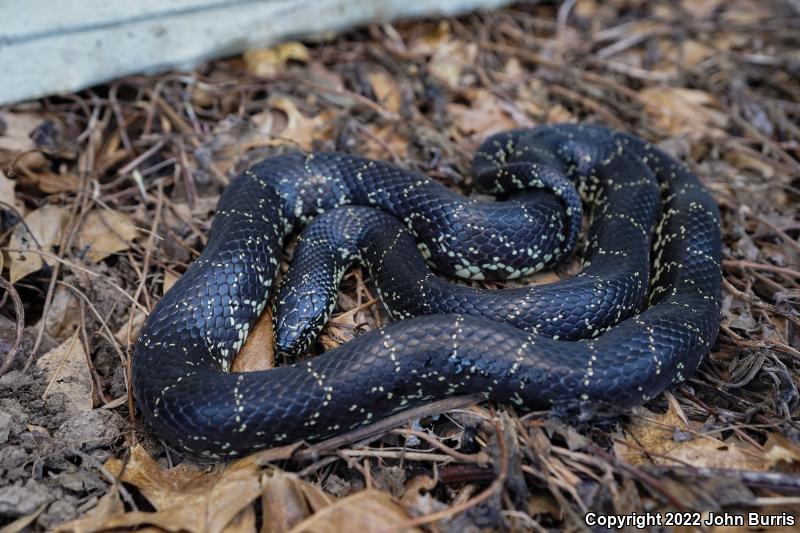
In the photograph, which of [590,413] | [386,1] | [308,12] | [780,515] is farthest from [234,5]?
[780,515]

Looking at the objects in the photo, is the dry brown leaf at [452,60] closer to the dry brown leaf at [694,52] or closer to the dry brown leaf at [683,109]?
the dry brown leaf at [683,109]

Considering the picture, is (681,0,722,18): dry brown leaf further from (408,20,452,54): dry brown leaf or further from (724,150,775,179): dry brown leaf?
(408,20,452,54): dry brown leaf

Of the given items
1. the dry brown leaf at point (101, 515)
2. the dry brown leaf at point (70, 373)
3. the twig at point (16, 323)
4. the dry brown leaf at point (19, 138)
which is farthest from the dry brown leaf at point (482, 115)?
the dry brown leaf at point (101, 515)

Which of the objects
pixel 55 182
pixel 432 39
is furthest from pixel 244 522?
pixel 432 39

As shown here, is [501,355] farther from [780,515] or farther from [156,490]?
[156,490]

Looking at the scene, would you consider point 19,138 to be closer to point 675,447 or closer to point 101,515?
point 101,515
